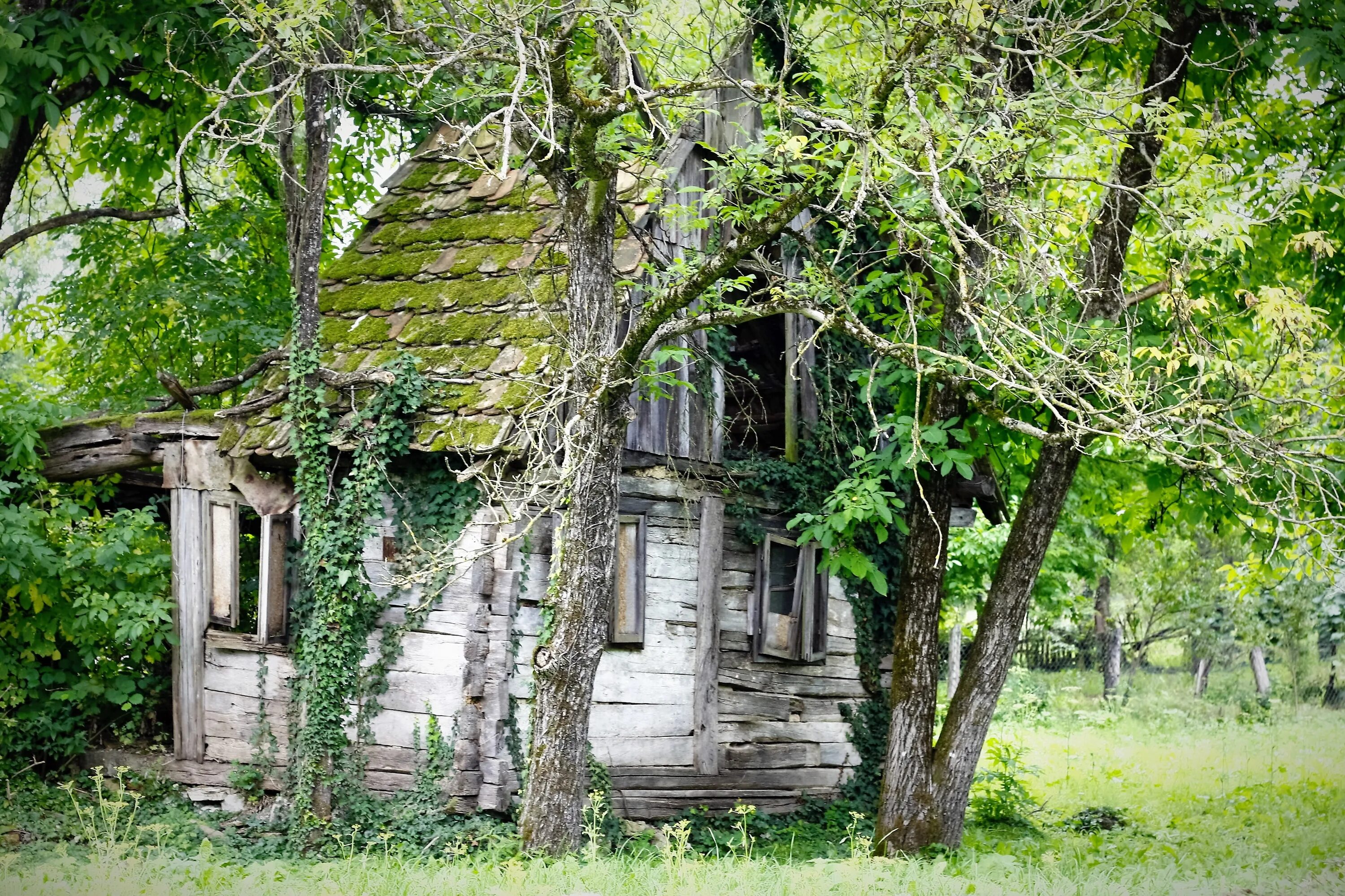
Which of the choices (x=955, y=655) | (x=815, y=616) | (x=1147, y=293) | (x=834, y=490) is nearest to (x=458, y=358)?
(x=834, y=490)

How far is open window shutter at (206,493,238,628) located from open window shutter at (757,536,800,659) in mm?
4630

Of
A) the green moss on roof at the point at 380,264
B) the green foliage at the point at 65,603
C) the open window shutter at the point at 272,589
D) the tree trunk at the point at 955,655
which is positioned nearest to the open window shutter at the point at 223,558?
the green foliage at the point at 65,603

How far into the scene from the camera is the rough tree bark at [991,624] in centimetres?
855

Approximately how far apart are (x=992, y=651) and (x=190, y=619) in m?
6.82

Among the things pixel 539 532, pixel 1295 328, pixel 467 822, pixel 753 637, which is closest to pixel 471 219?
pixel 539 532

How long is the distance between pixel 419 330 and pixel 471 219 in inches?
53.7

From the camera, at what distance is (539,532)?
867 centimetres

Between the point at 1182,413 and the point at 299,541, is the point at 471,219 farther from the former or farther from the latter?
the point at 1182,413

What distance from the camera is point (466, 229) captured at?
33.1 ft

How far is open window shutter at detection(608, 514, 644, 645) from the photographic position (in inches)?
356

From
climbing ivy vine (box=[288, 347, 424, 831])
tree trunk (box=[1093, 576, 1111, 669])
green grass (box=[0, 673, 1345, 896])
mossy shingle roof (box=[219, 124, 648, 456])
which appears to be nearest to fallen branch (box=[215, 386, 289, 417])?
mossy shingle roof (box=[219, 124, 648, 456])

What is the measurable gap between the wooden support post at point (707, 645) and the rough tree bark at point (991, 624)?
A: 5.09 ft

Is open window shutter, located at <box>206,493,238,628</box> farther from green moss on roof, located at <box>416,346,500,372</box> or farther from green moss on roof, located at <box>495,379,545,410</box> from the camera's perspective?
green moss on roof, located at <box>495,379,545,410</box>

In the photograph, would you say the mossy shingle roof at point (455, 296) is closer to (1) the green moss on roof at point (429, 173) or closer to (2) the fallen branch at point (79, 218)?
(1) the green moss on roof at point (429, 173)
